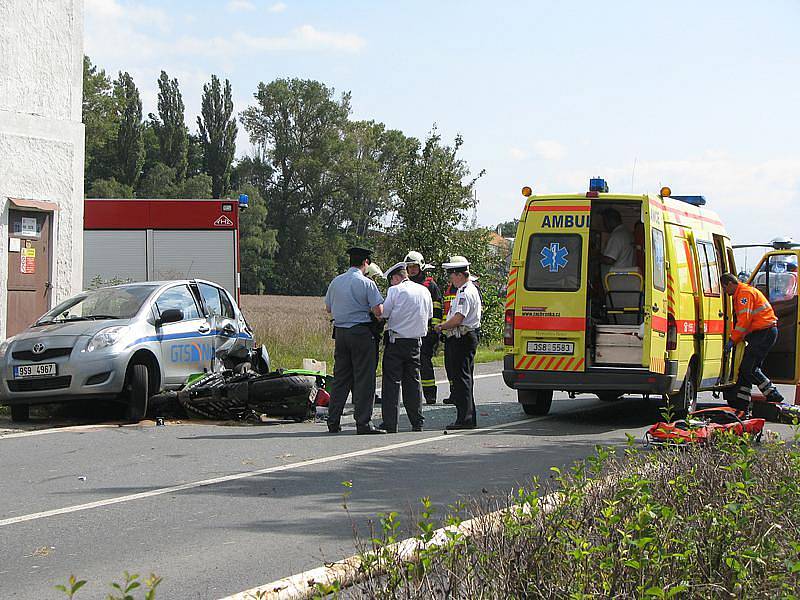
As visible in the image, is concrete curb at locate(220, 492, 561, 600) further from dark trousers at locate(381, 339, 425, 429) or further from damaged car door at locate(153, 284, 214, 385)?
damaged car door at locate(153, 284, 214, 385)

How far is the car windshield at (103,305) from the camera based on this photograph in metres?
12.9

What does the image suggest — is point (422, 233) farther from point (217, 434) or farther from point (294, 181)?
point (294, 181)

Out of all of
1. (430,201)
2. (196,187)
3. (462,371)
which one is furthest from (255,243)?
(462,371)

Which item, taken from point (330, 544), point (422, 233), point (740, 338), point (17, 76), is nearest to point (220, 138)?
point (422, 233)

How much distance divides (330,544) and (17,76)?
1224cm

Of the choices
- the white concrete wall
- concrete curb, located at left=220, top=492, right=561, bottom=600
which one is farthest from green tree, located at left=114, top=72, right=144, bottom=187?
concrete curb, located at left=220, top=492, right=561, bottom=600

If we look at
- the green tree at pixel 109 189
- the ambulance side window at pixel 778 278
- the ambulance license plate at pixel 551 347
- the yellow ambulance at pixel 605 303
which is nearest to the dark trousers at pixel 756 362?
the yellow ambulance at pixel 605 303

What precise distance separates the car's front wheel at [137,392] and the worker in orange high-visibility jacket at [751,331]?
755 centimetres

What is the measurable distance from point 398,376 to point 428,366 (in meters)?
3.09

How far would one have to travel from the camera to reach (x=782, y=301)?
15.2 metres

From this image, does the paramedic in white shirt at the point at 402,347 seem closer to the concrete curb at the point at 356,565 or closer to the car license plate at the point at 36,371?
the car license plate at the point at 36,371

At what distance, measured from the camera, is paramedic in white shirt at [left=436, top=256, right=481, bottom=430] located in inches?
474

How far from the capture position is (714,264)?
580 inches

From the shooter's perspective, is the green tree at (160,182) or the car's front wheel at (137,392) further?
the green tree at (160,182)
